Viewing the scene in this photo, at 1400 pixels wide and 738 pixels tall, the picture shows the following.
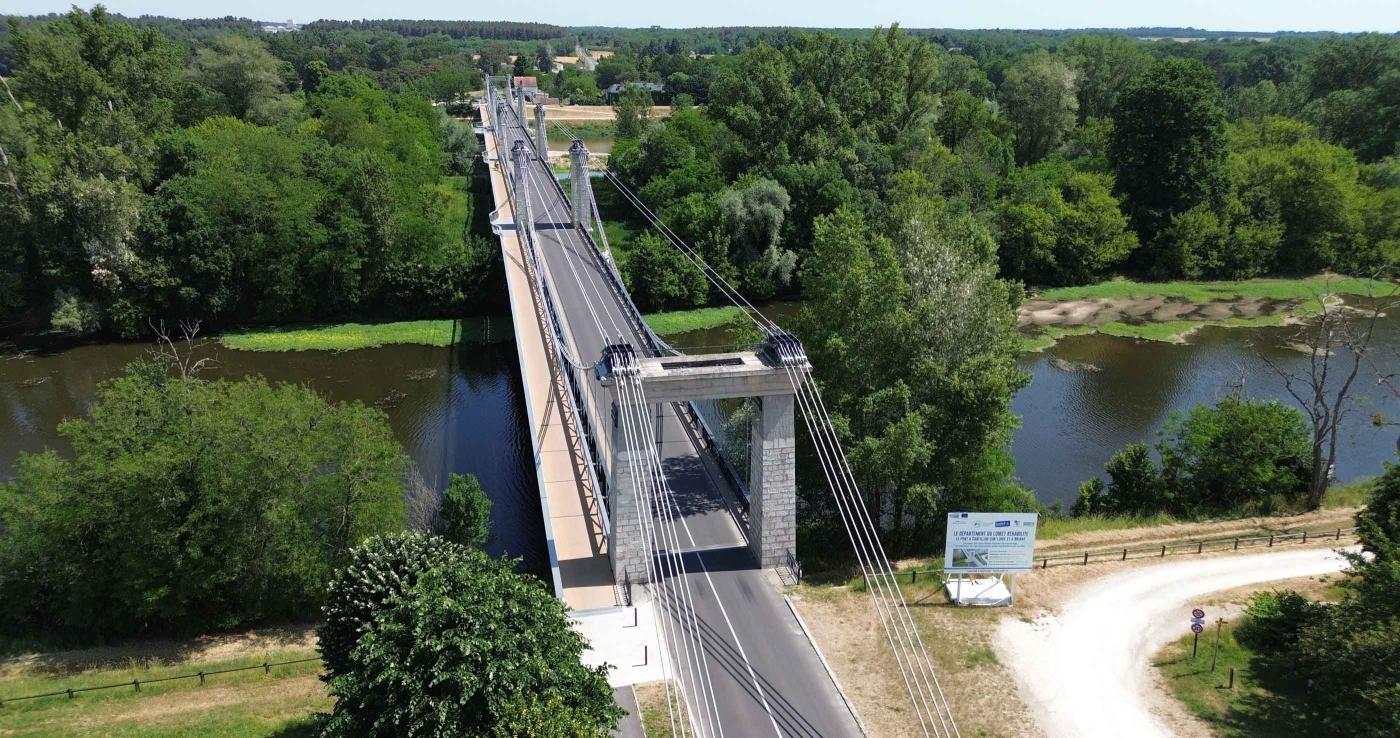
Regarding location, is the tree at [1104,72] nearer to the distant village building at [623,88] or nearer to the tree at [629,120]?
the tree at [629,120]

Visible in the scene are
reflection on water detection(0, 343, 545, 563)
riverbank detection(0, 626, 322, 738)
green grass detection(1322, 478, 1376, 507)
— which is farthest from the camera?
reflection on water detection(0, 343, 545, 563)

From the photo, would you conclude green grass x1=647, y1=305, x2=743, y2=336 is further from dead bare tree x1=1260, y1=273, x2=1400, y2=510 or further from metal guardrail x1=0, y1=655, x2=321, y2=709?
metal guardrail x1=0, y1=655, x2=321, y2=709

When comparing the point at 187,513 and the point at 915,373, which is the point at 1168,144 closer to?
the point at 915,373

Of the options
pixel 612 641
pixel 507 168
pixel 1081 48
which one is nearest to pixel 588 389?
pixel 612 641

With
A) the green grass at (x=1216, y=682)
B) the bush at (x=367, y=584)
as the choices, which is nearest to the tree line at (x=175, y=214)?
the bush at (x=367, y=584)

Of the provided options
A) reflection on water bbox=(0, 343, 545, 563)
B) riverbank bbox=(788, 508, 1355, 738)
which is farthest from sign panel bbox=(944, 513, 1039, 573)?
reflection on water bbox=(0, 343, 545, 563)

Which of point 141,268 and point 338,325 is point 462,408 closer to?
point 338,325
